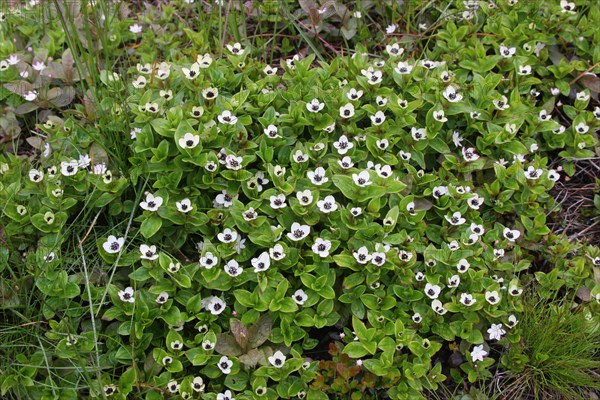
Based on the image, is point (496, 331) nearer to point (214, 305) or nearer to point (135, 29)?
point (214, 305)

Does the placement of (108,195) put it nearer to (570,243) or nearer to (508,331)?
(508,331)

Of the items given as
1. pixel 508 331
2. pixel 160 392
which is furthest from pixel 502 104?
pixel 160 392

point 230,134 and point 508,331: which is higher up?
point 230,134

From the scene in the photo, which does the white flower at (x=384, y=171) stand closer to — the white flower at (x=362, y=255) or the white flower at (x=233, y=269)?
the white flower at (x=362, y=255)

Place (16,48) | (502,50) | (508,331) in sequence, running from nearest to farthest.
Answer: (508,331) < (502,50) < (16,48)

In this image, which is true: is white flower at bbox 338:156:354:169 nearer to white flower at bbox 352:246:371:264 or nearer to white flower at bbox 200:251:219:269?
white flower at bbox 352:246:371:264
